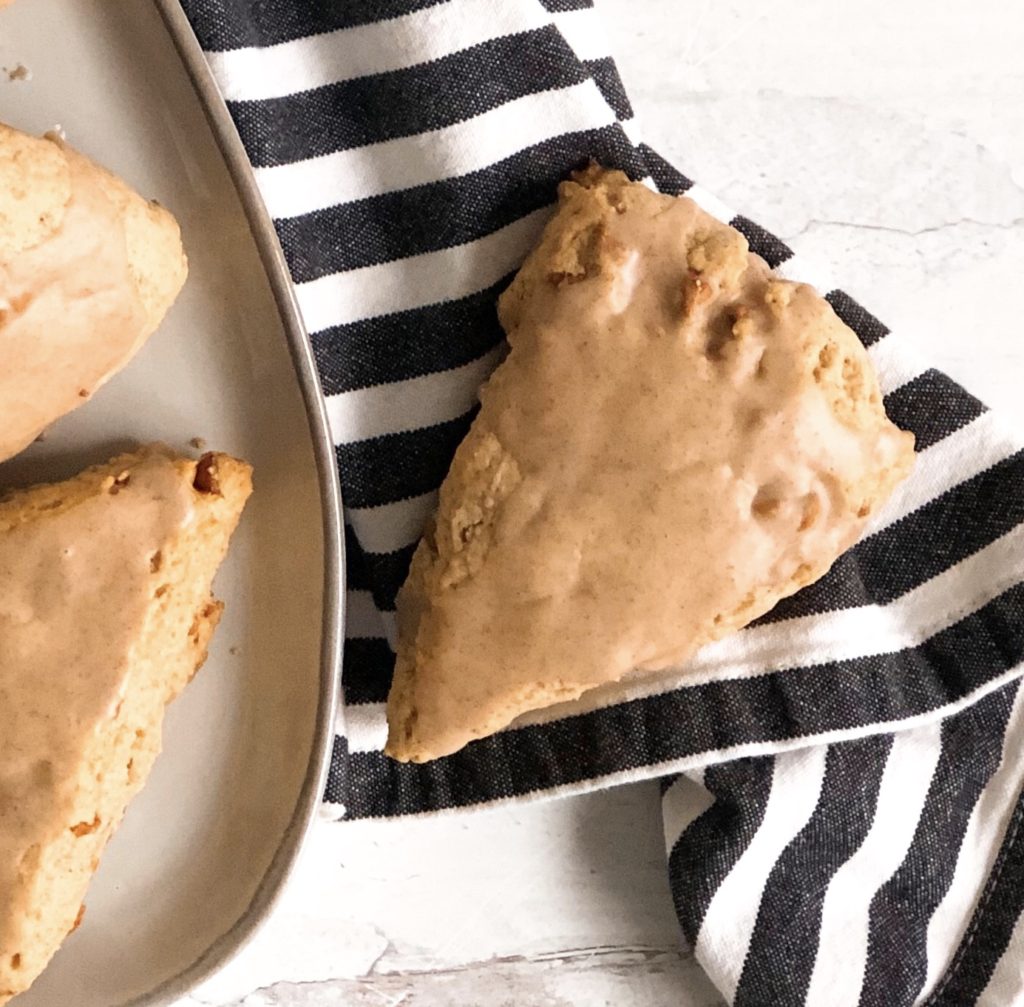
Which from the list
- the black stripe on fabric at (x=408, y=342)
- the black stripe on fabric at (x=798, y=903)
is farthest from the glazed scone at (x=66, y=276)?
the black stripe on fabric at (x=798, y=903)

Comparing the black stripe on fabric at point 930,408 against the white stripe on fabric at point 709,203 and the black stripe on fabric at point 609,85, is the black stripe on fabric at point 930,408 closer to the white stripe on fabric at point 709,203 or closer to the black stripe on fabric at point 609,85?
the white stripe on fabric at point 709,203

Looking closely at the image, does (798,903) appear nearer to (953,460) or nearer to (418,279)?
(953,460)

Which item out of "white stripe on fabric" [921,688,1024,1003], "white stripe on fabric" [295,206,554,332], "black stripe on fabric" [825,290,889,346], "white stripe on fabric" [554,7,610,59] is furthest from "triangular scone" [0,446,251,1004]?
"white stripe on fabric" [921,688,1024,1003]

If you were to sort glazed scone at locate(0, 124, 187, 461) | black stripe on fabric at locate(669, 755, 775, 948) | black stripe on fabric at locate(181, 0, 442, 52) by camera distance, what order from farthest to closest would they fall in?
black stripe on fabric at locate(669, 755, 775, 948), black stripe on fabric at locate(181, 0, 442, 52), glazed scone at locate(0, 124, 187, 461)

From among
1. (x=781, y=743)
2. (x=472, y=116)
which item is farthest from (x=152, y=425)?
(x=781, y=743)

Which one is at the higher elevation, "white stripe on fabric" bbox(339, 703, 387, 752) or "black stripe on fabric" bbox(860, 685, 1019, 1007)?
"white stripe on fabric" bbox(339, 703, 387, 752)

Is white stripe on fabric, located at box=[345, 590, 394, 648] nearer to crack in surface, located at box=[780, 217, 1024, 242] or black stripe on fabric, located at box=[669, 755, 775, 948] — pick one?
black stripe on fabric, located at box=[669, 755, 775, 948]
